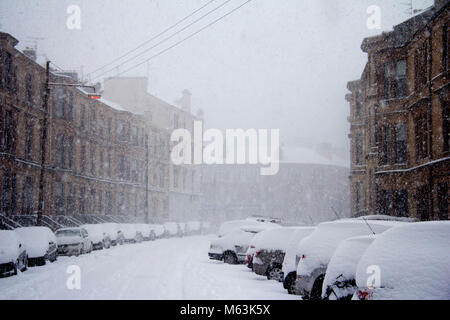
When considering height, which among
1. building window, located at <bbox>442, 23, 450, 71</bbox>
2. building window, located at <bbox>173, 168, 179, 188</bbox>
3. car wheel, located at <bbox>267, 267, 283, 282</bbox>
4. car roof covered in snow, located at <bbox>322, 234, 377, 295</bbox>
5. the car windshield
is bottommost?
car wheel, located at <bbox>267, 267, 283, 282</bbox>

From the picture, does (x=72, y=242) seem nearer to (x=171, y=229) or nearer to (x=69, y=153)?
(x=69, y=153)

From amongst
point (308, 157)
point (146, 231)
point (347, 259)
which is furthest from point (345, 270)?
point (308, 157)

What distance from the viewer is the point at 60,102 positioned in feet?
135

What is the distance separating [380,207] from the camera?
29.8m

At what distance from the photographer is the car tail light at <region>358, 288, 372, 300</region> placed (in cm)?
666

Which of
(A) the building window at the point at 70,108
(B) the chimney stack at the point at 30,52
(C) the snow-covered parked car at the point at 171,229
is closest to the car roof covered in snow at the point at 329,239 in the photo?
(A) the building window at the point at 70,108

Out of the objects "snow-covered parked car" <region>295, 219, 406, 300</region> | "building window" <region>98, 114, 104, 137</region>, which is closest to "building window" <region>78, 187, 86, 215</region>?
"building window" <region>98, 114, 104, 137</region>

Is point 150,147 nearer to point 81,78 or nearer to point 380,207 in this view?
point 81,78

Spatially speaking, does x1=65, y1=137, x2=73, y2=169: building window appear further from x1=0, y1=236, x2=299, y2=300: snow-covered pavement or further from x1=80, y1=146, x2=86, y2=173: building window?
x1=0, y1=236, x2=299, y2=300: snow-covered pavement

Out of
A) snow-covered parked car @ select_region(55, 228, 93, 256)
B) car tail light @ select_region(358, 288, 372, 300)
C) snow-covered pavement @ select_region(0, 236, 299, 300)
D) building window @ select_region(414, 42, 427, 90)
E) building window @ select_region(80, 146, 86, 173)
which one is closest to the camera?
car tail light @ select_region(358, 288, 372, 300)

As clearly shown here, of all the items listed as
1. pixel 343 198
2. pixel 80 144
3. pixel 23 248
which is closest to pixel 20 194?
pixel 80 144

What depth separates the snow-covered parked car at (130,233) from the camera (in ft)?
122

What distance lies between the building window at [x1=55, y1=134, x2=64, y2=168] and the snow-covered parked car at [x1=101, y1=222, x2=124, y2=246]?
29.8 ft

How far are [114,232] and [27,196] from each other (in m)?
6.75
